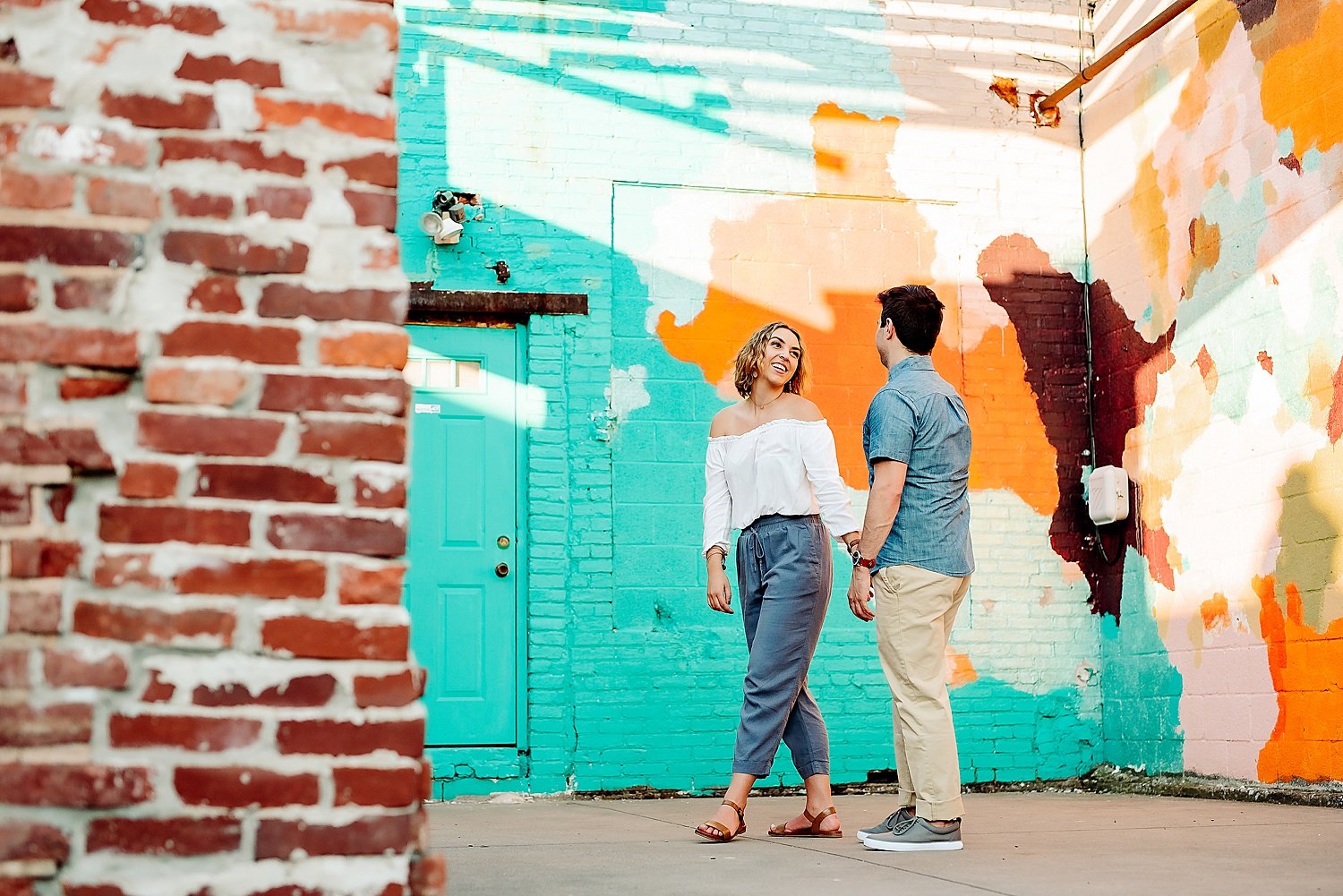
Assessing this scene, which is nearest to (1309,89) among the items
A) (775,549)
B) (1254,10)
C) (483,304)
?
(1254,10)

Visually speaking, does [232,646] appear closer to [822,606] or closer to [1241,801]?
[822,606]

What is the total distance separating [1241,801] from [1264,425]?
174 cm

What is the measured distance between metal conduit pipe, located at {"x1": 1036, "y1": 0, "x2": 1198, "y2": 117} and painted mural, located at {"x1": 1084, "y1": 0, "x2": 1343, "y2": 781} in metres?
0.17

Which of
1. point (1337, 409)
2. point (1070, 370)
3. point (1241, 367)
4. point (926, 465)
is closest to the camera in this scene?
point (926, 465)

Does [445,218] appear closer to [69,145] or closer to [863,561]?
[863,561]

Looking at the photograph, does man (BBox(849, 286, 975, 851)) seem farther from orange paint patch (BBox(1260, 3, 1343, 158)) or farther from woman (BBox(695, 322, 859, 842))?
orange paint patch (BBox(1260, 3, 1343, 158))

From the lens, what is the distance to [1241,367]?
644cm

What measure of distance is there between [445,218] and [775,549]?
3.17 metres

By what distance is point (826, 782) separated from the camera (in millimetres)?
4676

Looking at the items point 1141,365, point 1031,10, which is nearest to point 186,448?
point 1141,365

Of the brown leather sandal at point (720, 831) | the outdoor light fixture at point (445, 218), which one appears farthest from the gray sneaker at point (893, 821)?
the outdoor light fixture at point (445, 218)

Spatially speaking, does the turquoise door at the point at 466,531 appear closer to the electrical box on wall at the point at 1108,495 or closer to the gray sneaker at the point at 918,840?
the gray sneaker at the point at 918,840

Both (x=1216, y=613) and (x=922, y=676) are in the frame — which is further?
(x=1216, y=613)

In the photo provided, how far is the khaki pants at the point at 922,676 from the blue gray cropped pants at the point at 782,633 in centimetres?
34
